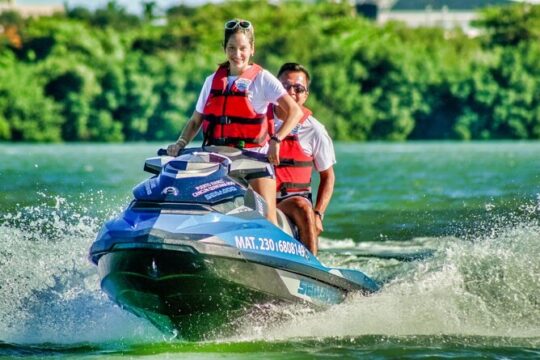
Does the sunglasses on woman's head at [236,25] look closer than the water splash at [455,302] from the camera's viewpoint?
Yes

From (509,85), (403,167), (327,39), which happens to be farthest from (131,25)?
(403,167)

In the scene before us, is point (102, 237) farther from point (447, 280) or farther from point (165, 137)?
point (165, 137)

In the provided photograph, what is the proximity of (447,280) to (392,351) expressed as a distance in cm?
117

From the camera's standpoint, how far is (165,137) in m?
51.8

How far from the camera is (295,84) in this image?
7.82m

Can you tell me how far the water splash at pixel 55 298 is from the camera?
7.41m

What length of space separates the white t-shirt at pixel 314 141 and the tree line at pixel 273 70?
135ft

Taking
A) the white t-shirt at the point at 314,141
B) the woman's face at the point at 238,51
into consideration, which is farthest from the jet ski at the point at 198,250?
the white t-shirt at the point at 314,141

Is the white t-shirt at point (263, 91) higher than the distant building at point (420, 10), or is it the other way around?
the white t-shirt at point (263, 91)

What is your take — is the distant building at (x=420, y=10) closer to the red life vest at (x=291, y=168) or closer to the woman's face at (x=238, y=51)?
the red life vest at (x=291, y=168)

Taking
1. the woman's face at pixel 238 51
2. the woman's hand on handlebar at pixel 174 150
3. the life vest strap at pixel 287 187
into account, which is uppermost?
the woman's face at pixel 238 51

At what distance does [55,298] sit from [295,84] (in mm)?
2020

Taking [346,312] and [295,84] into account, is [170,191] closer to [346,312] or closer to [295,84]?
[346,312]

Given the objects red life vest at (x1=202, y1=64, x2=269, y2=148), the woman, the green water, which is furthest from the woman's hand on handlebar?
the green water
